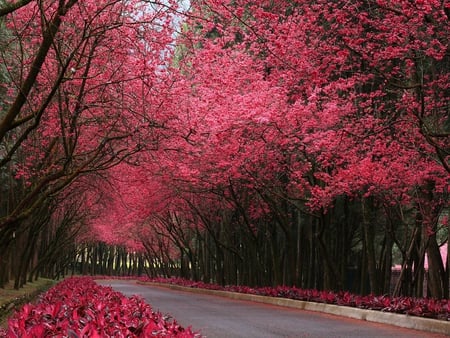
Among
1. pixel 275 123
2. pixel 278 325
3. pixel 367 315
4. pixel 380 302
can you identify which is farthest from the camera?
pixel 275 123

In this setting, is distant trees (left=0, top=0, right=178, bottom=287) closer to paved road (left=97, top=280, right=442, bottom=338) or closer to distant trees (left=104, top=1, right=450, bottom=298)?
distant trees (left=104, top=1, right=450, bottom=298)

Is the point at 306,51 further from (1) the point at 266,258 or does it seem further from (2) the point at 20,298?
(1) the point at 266,258

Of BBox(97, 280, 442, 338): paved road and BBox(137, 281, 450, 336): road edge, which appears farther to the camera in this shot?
BBox(137, 281, 450, 336): road edge

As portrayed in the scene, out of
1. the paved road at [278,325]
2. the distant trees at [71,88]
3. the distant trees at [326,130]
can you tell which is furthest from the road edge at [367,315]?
the distant trees at [71,88]

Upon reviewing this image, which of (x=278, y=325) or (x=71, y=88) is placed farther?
(x=71, y=88)

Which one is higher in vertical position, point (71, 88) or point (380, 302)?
point (71, 88)

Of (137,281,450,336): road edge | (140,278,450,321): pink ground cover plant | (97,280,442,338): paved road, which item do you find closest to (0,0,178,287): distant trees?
(97,280,442,338): paved road

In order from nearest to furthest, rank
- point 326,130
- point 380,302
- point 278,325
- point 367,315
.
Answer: point 278,325 < point 367,315 < point 380,302 < point 326,130

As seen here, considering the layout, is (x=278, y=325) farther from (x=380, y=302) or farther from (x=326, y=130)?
(x=326, y=130)

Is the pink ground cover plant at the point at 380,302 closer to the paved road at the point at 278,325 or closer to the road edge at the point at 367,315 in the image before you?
the road edge at the point at 367,315

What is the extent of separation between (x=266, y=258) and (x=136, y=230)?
20087 mm

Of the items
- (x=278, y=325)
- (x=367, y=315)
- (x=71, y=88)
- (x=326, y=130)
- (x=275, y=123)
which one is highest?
(x=326, y=130)

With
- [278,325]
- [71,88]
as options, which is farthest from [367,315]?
[71,88]

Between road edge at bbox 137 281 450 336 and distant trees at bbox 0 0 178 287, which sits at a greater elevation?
distant trees at bbox 0 0 178 287
